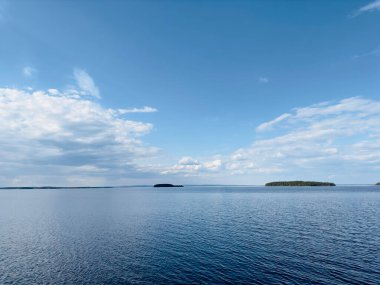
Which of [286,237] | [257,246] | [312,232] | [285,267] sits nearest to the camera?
[285,267]

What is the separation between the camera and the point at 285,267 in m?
34.7

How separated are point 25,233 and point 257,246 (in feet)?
186

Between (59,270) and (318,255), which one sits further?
(318,255)

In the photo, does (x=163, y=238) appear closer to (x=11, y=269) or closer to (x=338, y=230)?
(x=11, y=269)

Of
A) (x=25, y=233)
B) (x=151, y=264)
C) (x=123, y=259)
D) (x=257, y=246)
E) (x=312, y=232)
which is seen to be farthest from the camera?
(x=25, y=233)

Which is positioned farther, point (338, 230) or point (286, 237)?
point (338, 230)

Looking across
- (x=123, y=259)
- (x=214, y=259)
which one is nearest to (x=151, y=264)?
(x=123, y=259)

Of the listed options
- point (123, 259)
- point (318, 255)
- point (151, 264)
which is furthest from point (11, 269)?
point (318, 255)

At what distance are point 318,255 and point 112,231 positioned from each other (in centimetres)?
4695

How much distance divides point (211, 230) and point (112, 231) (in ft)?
83.7

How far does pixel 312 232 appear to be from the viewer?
56.0 m

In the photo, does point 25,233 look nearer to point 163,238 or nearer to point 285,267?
point 163,238

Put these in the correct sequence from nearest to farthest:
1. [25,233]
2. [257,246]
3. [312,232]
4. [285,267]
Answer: [285,267], [257,246], [312,232], [25,233]

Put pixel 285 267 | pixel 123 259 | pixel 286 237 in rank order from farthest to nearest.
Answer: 1. pixel 286 237
2. pixel 123 259
3. pixel 285 267
